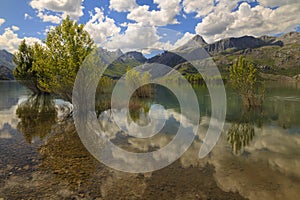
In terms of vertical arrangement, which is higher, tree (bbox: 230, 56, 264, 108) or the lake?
tree (bbox: 230, 56, 264, 108)

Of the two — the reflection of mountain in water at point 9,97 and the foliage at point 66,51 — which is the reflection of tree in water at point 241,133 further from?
the reflection of mountain in water at point 9,97

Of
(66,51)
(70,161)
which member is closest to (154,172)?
(70,161)

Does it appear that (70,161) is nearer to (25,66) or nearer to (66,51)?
(66,51)

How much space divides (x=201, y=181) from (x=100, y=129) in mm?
11606

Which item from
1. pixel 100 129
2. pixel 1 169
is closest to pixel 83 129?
pixel 100 129

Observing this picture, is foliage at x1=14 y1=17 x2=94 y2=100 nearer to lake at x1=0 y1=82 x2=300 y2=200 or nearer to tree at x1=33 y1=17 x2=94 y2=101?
tree at x1=33 y1=17 x2=94 y2=101

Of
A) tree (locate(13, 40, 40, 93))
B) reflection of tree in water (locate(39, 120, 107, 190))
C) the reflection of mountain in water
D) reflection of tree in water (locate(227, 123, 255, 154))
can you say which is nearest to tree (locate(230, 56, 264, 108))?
reflection of tree in water (locate(227, 123, 255, 154))

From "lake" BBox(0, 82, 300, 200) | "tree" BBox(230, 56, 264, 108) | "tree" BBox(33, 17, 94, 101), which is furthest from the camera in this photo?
"tree" BBox(230, 56, 264, 108)

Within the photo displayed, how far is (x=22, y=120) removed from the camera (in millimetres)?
21828

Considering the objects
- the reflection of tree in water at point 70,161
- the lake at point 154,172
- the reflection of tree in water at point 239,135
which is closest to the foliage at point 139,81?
the reflection of tree in water at point 239,135

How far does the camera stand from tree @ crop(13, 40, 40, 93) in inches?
2180

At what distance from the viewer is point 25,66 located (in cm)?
5631

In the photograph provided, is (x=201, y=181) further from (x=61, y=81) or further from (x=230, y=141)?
(x=61, y=81)

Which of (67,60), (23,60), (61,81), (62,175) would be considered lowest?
(62,175)
